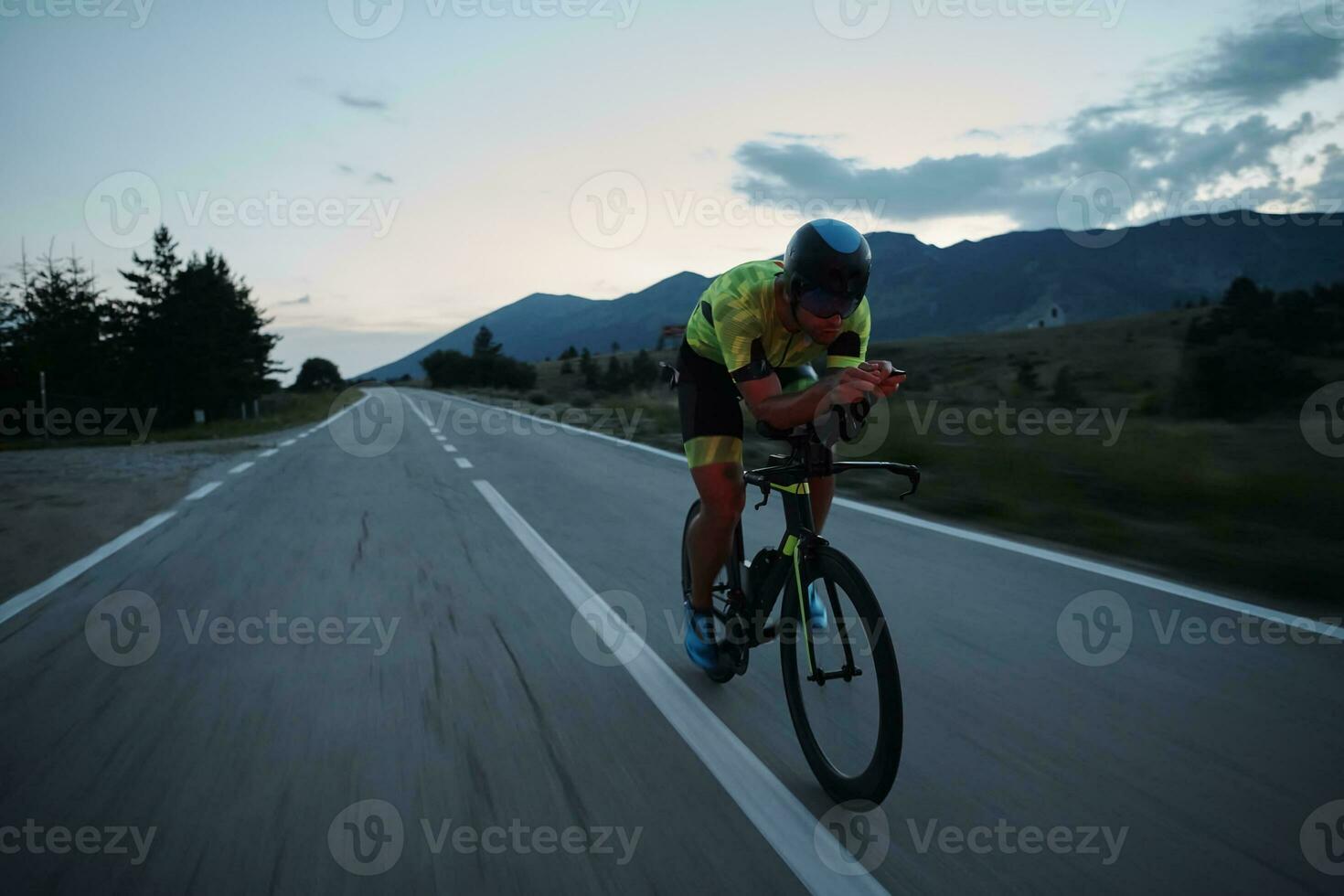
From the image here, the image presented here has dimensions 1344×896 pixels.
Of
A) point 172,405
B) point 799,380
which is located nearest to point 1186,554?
point 799,380

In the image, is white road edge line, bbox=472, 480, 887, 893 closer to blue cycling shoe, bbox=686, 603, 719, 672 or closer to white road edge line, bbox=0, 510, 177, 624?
blue cycling shoe, bbox=686, 603, 719, 672

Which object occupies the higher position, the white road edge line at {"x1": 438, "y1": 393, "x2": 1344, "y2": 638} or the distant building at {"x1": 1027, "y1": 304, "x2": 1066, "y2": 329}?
the distant building at {"x1": 1027, "y1": 304, "x2": 1066, "y2": 329}

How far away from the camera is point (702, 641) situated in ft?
11.4

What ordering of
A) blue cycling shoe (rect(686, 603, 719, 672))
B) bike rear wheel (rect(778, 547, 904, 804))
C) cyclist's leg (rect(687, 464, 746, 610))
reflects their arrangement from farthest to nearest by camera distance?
blue cycling shoe (rect(686, 603, 719, 672))
cyclist's leg (rect(687, 464, 746, 610))
bike rear wheel (rect(778, 547, 904, 804))

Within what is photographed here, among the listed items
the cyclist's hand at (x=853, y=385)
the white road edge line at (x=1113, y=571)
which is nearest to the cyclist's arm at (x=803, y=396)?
the cyclist's hand at (x=853, y=385)

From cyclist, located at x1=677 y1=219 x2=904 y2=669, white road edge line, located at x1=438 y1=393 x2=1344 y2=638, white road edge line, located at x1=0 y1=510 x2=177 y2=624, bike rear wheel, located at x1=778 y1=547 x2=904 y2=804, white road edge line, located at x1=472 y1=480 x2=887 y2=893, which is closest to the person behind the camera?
white road edge line, located at x1=472 y1=480 x2=887 y2=893

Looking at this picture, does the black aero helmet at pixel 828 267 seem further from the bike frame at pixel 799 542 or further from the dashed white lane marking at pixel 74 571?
the dashed white lane marking at pixel 74 571

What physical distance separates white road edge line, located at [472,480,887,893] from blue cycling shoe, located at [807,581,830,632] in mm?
506

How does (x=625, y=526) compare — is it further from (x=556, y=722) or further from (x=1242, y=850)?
(x=1242, y=850)

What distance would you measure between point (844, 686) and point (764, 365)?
40.9 inches

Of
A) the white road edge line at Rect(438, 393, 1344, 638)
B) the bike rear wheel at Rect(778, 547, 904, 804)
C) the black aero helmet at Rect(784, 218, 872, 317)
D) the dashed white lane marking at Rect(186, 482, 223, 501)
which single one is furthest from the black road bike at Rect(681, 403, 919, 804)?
the dashed white lane marking at Rect(186, 482, 223, 501)

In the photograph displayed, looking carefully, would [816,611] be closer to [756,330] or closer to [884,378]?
[884,378]

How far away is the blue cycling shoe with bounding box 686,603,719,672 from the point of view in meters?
3.44

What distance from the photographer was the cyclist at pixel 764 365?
2.57m
